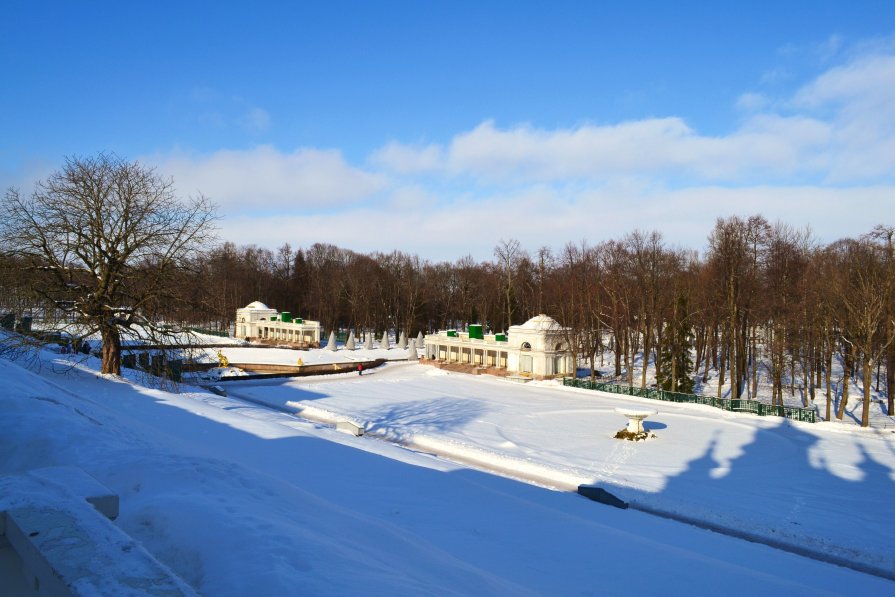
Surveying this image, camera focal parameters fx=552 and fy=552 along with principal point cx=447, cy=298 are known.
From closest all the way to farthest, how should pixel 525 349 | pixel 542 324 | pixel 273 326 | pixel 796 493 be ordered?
pixel 796 493
pixel 542 324
pixel 525 349
pixel 273 326

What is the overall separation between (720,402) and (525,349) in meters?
14.5

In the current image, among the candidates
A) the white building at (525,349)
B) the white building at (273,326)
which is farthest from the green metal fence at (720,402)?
the white building at (273,326)

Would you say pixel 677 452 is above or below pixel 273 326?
below

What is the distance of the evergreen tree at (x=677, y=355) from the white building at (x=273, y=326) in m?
36.0

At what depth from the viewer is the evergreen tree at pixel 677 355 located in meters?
35.3

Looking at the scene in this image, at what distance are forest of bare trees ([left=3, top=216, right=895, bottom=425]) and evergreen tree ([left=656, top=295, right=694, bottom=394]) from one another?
3.8 inches

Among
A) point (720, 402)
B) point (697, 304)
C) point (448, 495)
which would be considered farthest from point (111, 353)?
point (697, 304)

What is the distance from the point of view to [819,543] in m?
12.5

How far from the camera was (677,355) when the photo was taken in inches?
1428

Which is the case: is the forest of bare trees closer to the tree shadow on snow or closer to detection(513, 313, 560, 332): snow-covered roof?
detection(513, 313, 560, 332): snow-covered roof

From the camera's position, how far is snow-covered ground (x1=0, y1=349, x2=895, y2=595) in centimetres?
593

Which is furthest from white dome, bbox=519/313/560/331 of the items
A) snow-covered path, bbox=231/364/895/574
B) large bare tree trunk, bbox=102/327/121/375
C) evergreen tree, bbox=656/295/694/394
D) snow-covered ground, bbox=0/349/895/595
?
large bare tree trunk, bbox=102/327/121/375

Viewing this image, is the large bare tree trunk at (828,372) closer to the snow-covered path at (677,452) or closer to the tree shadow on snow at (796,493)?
the snow-covered path at (677,452)

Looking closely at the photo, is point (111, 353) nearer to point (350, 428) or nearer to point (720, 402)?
point (350, 428)
